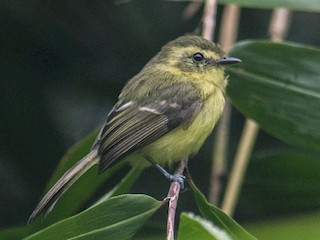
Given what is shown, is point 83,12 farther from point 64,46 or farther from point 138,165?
point 138,165

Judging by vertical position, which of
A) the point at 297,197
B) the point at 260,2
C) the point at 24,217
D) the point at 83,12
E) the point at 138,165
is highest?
the point at 260,2

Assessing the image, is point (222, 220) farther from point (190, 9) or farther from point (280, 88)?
point (190, 9)

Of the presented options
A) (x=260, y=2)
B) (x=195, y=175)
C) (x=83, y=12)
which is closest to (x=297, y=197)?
(x=195, y=175)

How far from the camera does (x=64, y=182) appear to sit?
96.6 inches

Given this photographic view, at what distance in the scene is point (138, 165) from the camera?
268 centimetres

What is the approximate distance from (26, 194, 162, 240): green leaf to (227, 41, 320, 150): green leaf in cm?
69

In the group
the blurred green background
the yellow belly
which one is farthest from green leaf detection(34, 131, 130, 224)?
the blurred green background

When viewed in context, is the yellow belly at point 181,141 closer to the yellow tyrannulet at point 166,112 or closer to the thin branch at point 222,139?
the yellow tyrannulet at point 166,112

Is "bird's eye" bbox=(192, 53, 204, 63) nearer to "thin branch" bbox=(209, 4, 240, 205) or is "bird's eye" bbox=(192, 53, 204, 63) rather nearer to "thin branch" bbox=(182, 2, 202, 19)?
"thin branch" bbox=(209, 4, 240, 205)

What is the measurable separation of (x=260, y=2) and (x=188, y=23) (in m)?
0.94

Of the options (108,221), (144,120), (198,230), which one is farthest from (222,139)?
(198,230)

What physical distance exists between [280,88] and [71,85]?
106cm

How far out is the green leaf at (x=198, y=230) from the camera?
5.59 feet

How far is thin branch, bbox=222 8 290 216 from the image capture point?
108 inches
